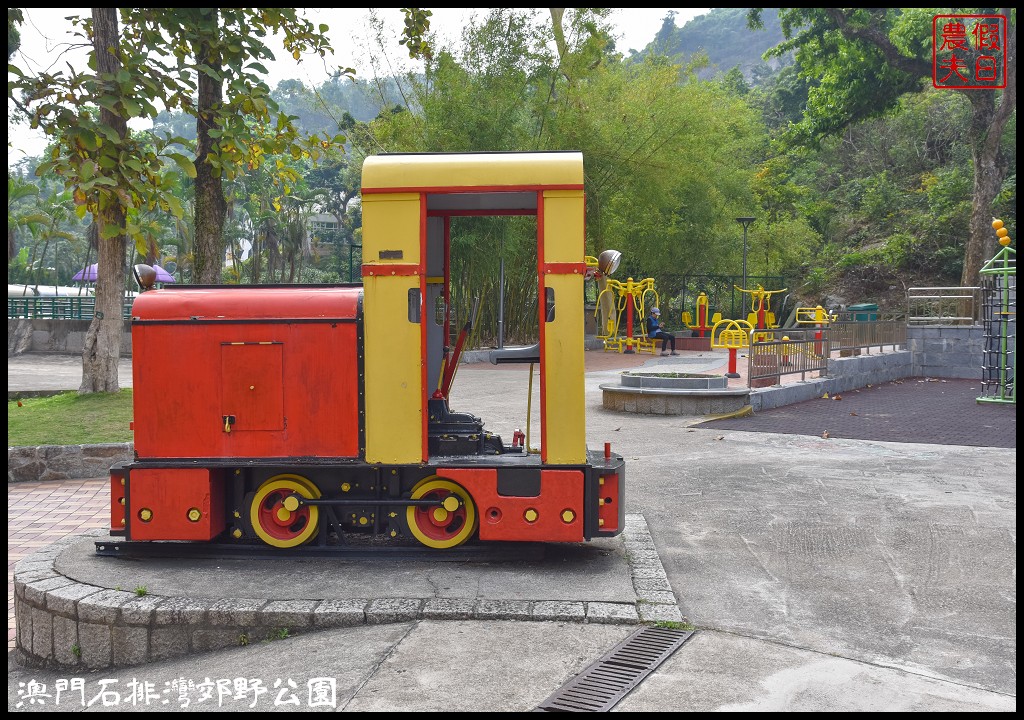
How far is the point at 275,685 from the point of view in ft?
13.4

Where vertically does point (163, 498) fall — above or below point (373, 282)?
below

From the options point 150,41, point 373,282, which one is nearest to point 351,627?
point 373,282

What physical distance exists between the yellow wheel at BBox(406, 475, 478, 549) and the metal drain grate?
1.45m

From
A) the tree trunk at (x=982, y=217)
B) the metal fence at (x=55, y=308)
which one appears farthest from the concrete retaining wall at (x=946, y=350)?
the metal fence at (x=55, y=308)

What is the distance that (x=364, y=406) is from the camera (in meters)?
5.65

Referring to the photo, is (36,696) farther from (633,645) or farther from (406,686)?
(633,645)

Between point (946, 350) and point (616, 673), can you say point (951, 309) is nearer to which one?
point (946, 350)

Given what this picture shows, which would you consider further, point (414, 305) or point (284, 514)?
point (284, 514)

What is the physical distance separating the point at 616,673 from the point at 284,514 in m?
2.52

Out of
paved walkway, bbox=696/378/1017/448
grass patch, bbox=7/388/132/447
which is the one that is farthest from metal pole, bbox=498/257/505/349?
grass patch, bbox=7/388/132/447

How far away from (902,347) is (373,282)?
1934 cm

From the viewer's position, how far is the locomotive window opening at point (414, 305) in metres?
5.55

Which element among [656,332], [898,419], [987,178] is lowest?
[898,419]

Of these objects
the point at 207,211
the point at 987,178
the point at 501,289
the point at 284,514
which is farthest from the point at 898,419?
the point at 987,178
